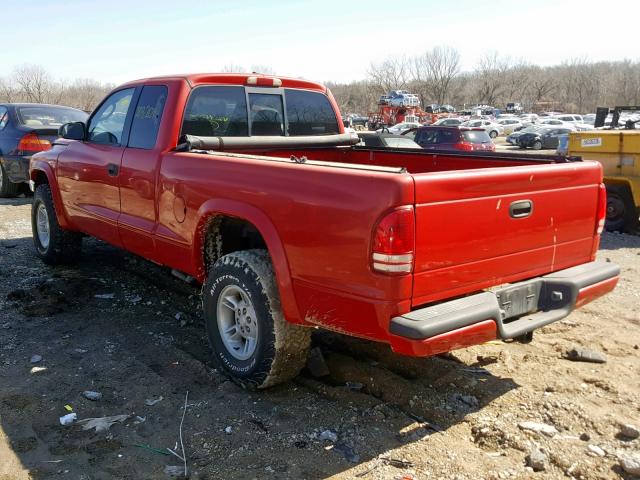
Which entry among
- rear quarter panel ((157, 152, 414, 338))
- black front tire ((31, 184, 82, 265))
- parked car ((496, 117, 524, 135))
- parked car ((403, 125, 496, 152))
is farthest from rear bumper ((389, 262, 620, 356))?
parked car ((496, 117, 524, 135))

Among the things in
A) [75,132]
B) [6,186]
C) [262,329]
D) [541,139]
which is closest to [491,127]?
[541,139]

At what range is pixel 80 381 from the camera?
3.97 meters

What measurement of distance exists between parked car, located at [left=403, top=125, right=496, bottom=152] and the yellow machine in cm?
949

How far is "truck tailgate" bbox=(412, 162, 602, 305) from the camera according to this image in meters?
2.88

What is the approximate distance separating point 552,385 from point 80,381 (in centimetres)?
317

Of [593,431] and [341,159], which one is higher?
[341,159]

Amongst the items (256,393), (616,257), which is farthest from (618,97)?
(256,393)

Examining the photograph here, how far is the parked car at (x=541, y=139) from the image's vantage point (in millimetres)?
34969

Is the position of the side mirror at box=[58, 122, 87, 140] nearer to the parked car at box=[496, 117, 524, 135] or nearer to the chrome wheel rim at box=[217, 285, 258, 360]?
the chrome wheel rim at box=[217, 285, 258, 360]

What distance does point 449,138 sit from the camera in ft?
62.6

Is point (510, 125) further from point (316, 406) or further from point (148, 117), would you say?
point (316, 406)

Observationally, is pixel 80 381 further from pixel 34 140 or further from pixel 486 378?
pixel 34 140

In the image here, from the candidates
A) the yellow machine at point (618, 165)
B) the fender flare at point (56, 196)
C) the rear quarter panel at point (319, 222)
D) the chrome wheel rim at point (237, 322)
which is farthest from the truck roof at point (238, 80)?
the yellow machine at point (618, 165)

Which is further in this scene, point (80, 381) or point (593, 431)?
point (80, 381)
